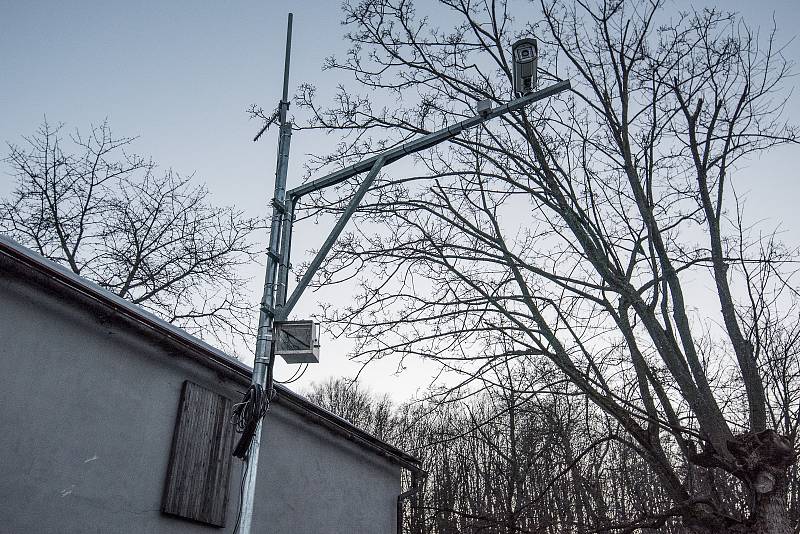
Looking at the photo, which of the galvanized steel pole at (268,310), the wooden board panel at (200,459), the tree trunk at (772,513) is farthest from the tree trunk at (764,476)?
the wooden board panel at (200,459)

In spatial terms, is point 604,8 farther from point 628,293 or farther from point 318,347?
point 318,347

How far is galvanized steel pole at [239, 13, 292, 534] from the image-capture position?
486 cm

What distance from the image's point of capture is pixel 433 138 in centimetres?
639

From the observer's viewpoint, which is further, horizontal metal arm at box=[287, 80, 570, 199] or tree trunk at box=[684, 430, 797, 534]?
tree trunk at box=[684, 430, 797, 534]

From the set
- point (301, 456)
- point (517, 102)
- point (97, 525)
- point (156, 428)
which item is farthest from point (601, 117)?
point (97, 525)

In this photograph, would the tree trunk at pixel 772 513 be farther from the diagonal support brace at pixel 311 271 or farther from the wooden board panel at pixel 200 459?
the wooden board panel at pixel 200 459

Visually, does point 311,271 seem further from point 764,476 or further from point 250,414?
point 764,476

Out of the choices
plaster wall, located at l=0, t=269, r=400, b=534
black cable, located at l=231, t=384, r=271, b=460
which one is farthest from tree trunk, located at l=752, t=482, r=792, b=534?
plaster wall, located at l=0, t=269, r=400, b=534

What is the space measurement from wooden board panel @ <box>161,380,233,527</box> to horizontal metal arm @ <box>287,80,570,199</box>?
13.8 feet

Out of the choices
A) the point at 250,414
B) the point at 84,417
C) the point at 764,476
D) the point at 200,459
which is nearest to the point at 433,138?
the point at 250,414

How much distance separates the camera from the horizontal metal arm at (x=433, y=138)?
622 cm

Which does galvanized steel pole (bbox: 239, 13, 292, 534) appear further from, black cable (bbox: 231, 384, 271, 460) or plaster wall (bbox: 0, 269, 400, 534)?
plaster wall (bbox: 0, 269, 400, 534)

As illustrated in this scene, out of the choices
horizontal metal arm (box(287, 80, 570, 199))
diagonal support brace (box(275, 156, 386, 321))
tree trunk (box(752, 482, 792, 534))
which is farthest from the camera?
tree trunk (box(752, 482, 792, 534))

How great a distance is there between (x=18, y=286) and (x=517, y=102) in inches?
211
